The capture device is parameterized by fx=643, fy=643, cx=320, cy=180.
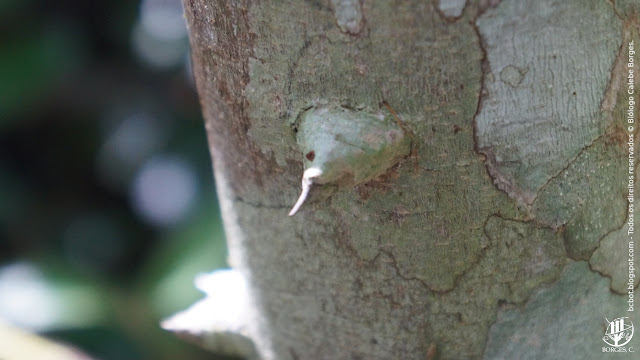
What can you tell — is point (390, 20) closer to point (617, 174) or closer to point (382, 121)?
point (382, 121)

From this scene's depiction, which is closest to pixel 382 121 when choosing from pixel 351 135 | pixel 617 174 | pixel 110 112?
pixel 351 135

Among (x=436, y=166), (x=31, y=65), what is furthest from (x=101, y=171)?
(x=436, y=166)

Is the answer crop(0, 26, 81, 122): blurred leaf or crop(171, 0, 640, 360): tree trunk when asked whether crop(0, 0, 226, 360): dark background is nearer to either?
crop(0, 26, 81, 122): blurred leaf

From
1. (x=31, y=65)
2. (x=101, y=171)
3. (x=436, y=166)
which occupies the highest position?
A: (x=31, y=65)

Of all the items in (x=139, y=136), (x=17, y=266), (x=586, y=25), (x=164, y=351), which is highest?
(x=139, y=136)

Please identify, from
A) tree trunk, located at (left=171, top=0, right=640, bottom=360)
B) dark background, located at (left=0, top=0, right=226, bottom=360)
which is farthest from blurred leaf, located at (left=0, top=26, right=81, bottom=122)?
tree trunk, located at (left=171, top=0, right=640, bottom=360)

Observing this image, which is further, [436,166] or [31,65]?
[31,65]

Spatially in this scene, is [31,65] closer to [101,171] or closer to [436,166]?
[101,171]
